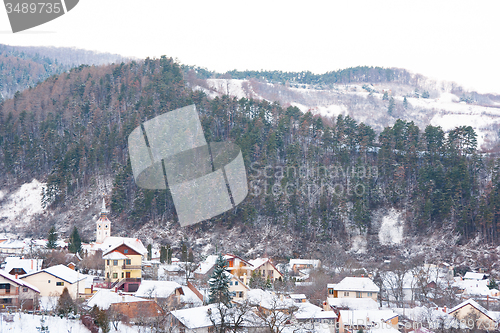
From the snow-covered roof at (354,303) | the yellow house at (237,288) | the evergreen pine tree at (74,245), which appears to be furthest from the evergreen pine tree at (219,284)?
the evergreen pine tree at (74,245)

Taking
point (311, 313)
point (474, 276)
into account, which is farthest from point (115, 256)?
point (474, 276)

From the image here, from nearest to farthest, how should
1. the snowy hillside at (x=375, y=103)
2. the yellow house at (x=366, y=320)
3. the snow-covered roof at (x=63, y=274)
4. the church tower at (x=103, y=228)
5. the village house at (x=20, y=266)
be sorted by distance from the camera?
the yellow house at (x=366, y=320)
the snow-covered roof at (x=63, y=274)
the village house at (x=20, y=266)
the church tower at (x=103, y=228)
the snowy hillside at (x=375, y=103)

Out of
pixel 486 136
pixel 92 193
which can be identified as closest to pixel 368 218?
pixel 92 193

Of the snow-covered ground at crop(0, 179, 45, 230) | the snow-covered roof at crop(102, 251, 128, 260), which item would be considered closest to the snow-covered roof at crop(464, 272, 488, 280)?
the snow-covered roof at crop(102, 251, 128, 260)

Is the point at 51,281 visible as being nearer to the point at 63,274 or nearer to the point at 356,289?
the point at 63,274

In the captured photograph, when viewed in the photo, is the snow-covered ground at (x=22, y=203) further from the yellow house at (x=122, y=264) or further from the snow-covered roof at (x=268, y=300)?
the snow-covered roof at (x=268, y=300)

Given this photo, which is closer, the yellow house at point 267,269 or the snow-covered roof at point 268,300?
the snow-covered roof at point 268,300
